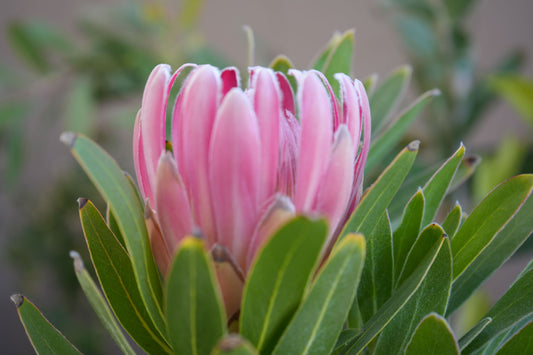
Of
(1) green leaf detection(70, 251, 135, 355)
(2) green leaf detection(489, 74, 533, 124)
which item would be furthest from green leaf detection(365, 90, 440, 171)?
(2) green leaf detection(489, 74, 533, 124)

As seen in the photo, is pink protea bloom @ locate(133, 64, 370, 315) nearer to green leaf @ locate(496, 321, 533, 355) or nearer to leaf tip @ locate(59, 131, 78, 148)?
leaf tip @ locate(59, 131, 78, 148)

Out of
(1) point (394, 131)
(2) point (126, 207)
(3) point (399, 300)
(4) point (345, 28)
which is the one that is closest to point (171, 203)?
(2) point (126, 207)

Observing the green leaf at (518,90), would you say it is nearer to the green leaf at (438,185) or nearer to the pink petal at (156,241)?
the green leaf at (438,185)

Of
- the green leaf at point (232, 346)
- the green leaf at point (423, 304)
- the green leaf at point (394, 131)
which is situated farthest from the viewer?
the green leaf at point (394, 131)

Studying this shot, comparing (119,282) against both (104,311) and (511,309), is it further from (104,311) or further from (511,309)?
(511,309)

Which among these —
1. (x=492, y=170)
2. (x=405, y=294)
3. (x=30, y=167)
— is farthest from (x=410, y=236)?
(x=30, y=167)

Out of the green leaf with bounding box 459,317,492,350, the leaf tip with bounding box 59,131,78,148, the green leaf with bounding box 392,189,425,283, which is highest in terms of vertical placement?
the leaf tip with bounding box 59,131,78,148

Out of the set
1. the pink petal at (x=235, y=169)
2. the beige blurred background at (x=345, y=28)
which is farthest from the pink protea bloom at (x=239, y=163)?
the beige blurred background at (x=345, y=28)
